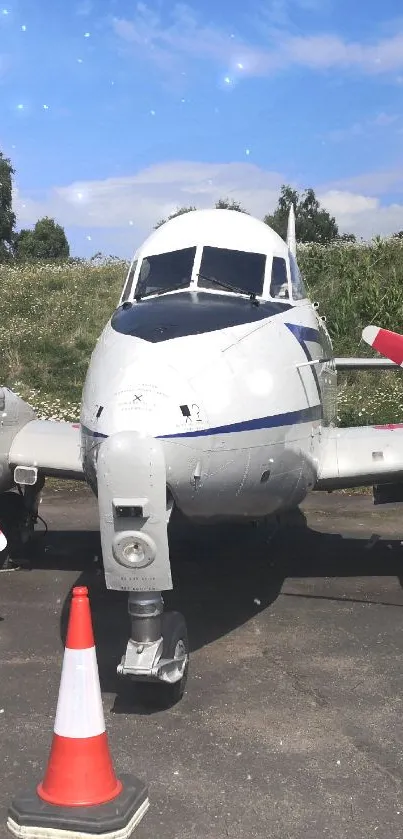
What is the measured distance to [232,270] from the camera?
6.54 metres

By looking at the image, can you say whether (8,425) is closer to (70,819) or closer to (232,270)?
(232,270)

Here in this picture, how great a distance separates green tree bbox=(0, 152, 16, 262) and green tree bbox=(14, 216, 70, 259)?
5.48ft

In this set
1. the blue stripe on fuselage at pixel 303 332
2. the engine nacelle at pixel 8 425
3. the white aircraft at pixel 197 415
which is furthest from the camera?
the engine nacelle at pixel 8 425

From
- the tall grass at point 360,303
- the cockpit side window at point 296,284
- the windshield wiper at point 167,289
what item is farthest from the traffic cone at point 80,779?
the tall grass at point 360,303

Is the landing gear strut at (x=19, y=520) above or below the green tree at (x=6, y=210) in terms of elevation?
below

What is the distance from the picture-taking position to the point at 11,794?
12.6ft

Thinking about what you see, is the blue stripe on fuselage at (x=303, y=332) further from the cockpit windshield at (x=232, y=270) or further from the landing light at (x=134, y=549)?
the landing light at (x=134, y=549)

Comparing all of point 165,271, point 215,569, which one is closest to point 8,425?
point 165,271

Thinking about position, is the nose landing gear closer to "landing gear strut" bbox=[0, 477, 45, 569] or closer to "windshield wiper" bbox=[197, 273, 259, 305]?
"windshield wiper" bbox=[197, 273, 259, 305]

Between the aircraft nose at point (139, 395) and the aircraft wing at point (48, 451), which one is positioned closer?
the aircraft nose at point (139, 395)

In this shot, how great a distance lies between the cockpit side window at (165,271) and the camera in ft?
21.2

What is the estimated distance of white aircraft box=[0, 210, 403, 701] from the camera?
455 centimetres

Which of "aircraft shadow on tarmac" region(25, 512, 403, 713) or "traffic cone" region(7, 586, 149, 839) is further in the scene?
"aircraft shadow on tarmac" region(25, 512, 403, 713)

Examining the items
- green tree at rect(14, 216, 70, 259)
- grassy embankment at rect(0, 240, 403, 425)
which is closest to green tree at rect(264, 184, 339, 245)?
green tree at rect(14, 216, 70, 259)
